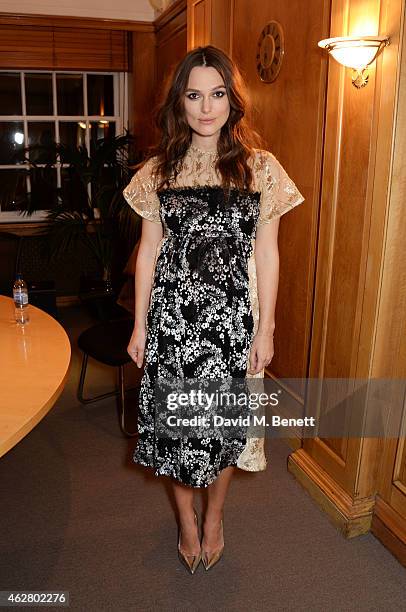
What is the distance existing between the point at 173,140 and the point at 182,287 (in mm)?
481

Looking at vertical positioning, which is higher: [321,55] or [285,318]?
Answer: [321,55]

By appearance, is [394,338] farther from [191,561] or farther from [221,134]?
[191,561]

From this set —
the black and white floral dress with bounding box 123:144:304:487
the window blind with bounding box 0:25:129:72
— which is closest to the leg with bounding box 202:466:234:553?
the black and white floral dress with bounding box 123:144:304:487

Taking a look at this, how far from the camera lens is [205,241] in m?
1.91

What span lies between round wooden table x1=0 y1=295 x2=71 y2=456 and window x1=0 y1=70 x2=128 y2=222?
310cm

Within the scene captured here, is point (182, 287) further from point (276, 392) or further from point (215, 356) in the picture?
point (276, 392)

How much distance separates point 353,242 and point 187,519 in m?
1.19

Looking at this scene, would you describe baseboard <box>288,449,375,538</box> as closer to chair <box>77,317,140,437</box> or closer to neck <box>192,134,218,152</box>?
chair <box>77,317,140,437</box>

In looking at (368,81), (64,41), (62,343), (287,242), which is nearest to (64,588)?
(62,343)

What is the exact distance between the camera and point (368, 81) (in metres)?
2.04

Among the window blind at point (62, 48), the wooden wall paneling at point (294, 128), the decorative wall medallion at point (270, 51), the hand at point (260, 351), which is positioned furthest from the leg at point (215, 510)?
the window blind at point (62, 48)

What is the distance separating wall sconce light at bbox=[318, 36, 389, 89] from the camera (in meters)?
1.91

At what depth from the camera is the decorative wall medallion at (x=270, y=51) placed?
2836mm

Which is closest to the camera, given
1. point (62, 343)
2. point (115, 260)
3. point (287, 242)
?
point (62, 343)
